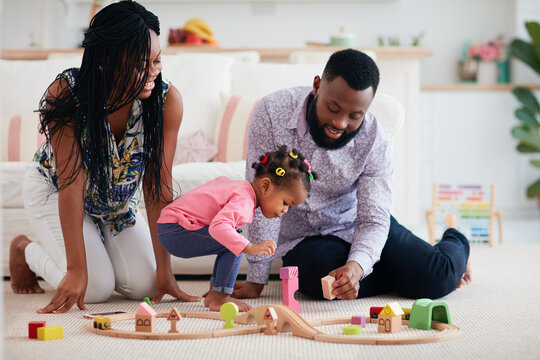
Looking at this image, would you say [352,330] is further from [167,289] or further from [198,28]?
[198,28]

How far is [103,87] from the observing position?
1.63 meters

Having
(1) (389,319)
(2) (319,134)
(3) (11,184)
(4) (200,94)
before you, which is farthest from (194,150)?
(1) (389,319)

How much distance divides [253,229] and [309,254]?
17 centimetres

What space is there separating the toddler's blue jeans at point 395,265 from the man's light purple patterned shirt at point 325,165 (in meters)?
0.08

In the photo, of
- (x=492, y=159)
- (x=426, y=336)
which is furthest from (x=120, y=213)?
(x=492, y=159)

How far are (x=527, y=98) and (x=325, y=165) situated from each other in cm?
359

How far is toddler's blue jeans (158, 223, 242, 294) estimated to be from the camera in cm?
169

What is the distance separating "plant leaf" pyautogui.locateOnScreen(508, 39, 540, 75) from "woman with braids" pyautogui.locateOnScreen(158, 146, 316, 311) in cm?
385

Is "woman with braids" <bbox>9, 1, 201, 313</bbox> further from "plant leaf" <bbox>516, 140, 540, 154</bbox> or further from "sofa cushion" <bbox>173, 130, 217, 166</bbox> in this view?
"plant leaf" <bbox>516, 140, 540, 154</bbox>

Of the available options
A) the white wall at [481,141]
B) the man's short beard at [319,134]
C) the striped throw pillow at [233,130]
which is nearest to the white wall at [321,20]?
the white wall at [481,141]

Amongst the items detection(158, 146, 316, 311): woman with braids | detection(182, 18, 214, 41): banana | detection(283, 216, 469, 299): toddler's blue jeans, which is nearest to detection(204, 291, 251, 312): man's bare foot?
detection(158, 146, 316, 311): woman with braids

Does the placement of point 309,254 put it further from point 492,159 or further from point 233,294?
point 492,159

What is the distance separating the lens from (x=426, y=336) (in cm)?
136

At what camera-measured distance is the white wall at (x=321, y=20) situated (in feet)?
18.1
